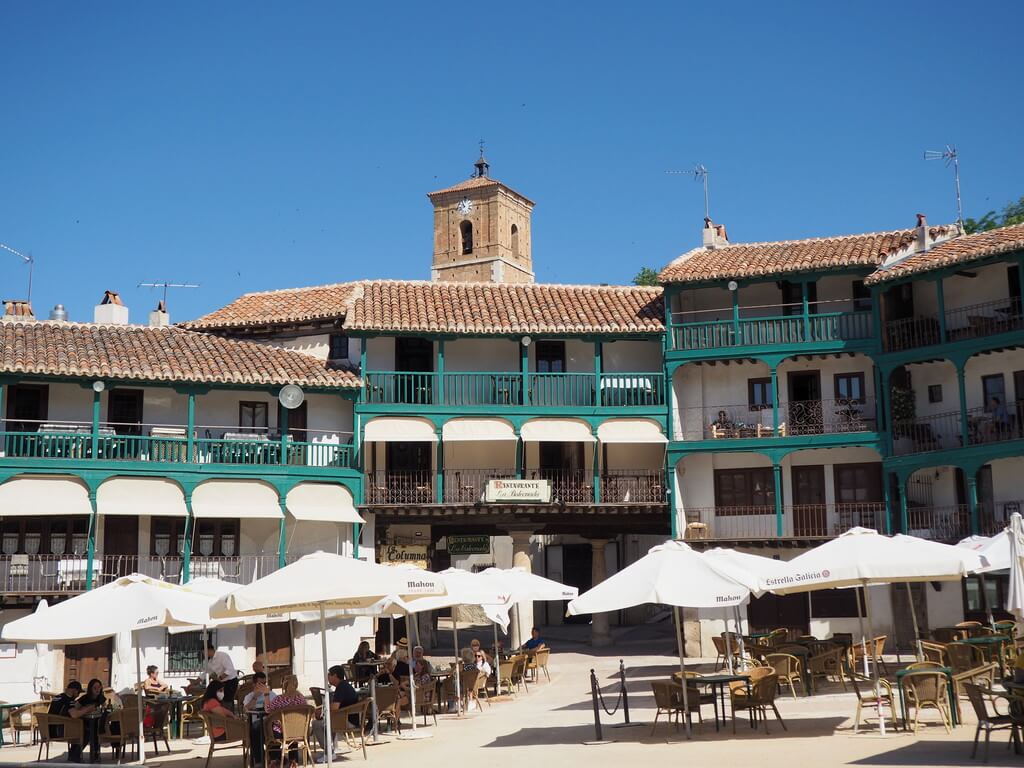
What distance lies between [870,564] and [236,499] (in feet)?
65.6

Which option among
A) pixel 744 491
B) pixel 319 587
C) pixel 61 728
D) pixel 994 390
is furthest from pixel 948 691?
pixel 744 491

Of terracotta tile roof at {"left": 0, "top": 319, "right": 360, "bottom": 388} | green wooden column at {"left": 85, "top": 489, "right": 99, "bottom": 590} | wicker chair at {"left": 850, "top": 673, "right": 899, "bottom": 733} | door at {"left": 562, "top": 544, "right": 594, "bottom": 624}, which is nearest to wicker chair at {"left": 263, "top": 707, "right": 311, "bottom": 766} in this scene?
wicker chair at {"left": 850, "top": 673, "right": 899, "bottom": 733}

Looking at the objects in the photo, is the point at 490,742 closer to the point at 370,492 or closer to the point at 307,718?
the point at 307,718

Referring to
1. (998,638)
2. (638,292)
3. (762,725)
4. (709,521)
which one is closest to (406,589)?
(762,725)

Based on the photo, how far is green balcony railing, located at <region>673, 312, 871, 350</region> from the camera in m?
33.6

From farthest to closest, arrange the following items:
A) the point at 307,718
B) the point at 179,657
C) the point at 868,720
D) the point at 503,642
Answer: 1. the point at 503,642
2. the point at 179,657
3. the point at 868,720
4. the point at 307,718

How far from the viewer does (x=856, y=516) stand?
32.9m

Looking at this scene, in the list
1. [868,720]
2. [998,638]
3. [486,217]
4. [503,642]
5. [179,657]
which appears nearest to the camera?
[868,720]

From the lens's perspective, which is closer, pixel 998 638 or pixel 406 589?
pixel 406 589

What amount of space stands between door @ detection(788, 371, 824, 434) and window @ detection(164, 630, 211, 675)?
16.5 m

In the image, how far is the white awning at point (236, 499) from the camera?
3228cm

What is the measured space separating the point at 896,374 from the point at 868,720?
18.1 metres

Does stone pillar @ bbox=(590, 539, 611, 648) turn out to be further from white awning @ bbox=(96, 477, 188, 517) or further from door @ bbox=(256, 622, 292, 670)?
white awning @ bbox=(96, 477, 188, 517)

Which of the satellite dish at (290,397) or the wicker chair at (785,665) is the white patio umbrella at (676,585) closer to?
the wicker chair at (785,665)
